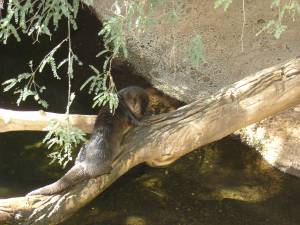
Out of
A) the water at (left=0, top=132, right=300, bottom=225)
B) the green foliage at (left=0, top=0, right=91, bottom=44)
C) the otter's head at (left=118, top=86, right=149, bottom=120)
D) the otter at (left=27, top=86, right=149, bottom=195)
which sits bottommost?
the water at (left=0, top=132, right=300, bottom=225)

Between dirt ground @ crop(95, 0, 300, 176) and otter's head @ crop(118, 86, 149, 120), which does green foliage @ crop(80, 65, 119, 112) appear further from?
dirt ground @ crop(95, 0, 300, 176)

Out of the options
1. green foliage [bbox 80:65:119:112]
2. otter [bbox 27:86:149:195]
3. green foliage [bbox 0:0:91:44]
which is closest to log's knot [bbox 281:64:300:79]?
otter [bbox 27:86:149:195]

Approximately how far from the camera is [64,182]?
326cm

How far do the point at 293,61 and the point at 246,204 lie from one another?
1.21 meters

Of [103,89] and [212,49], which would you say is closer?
[103,89]

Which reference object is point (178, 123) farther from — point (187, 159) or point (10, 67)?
point (10, 67)

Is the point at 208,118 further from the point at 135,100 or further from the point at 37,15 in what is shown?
the point at 37,15

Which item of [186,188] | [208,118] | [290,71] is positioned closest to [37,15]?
[208,118]

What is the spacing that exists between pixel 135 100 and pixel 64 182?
1.13 meters

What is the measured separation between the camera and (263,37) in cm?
529

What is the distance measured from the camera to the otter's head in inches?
155

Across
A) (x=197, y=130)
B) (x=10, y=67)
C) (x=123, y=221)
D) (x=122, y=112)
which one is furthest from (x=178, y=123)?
(x=10, y=67)

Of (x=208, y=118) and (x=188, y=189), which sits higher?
(x=208, y=118)

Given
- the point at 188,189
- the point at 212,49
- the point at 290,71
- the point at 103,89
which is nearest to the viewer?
the point at 103,89
